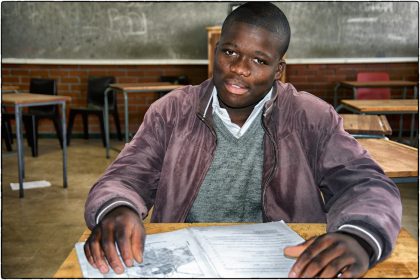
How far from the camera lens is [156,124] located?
1271 millimetres

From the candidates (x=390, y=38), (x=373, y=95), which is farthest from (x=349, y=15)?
(x=373, y=95)

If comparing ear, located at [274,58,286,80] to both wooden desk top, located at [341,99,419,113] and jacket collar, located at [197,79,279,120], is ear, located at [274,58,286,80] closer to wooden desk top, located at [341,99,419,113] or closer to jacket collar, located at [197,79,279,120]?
jacket collar, located at [197,79,279,120]

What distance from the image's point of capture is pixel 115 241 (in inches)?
33.1

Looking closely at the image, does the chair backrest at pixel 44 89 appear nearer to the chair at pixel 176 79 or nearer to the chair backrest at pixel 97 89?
the chair backrest at pixel 97 89

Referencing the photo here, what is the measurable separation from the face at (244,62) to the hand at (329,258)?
0.51m

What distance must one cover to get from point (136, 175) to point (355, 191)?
0.52 metres

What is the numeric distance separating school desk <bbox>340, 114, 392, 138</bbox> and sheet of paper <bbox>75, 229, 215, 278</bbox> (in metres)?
1.48

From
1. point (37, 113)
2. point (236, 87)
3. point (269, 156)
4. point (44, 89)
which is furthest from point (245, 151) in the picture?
point (44, 89)

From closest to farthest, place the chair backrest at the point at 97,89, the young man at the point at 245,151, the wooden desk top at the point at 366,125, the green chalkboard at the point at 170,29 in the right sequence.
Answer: the young man at the point at 245,151 → the wooden desk top at the point at 366,125 → the chair backrest at the point at 97,89 → the green chalkboard at the point at 170,29

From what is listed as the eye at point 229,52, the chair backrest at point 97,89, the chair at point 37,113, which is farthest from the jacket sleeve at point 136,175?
the chair backrest at point 97,89

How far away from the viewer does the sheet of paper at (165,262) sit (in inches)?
30.1

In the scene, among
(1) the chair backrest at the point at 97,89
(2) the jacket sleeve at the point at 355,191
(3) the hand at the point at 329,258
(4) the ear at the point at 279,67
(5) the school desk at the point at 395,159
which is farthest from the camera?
(1) the chair backrest at the point at 97,89

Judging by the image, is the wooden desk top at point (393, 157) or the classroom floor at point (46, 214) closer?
the wooden desk top at point (393, 157)

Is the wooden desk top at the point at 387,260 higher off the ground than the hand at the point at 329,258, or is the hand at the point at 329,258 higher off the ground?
the hand at the point at 329,258
